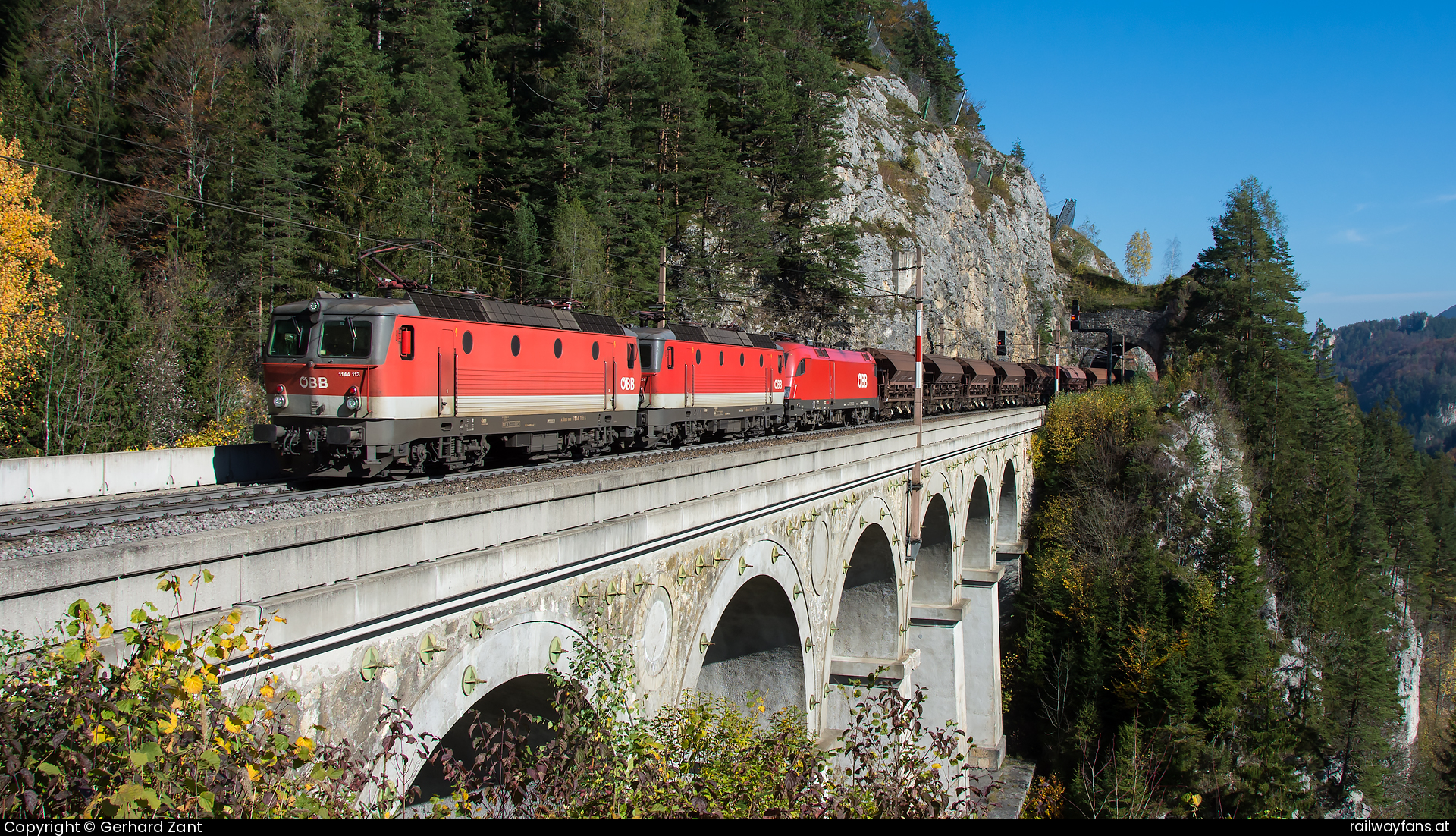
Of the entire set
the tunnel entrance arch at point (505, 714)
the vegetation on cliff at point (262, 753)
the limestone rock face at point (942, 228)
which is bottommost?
the tunnel entrance arch at point (505, 714)

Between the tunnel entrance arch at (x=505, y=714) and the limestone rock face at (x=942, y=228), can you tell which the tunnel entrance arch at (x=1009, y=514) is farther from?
the tunnel entrance arch at (x=505, y=714)

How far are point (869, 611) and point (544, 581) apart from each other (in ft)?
50.6

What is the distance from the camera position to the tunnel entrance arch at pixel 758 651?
1461cm

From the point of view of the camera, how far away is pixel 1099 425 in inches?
1736

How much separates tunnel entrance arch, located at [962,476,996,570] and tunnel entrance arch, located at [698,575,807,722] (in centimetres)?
2013

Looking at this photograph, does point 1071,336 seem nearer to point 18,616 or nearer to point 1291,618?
point 1291,618

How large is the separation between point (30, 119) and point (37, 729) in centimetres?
4021

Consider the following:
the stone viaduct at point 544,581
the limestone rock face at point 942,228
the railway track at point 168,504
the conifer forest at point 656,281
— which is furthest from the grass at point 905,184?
the railway track at point 168,504

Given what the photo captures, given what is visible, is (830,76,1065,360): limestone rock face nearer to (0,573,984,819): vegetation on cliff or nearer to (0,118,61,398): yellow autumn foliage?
(0,118,61,398): yellow autumn foliage

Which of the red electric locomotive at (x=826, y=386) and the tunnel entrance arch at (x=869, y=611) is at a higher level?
the red electric locomotive at (x=826, y=386)

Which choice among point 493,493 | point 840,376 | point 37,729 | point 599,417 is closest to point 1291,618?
point 840,376

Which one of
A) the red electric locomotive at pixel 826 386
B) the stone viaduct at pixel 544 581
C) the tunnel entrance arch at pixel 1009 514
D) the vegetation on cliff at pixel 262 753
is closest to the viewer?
the vegetation on cliff at pixel 262 753

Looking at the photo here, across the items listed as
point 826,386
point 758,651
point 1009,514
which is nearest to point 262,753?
point 758,651

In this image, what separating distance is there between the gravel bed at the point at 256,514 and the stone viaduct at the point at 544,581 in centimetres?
98
